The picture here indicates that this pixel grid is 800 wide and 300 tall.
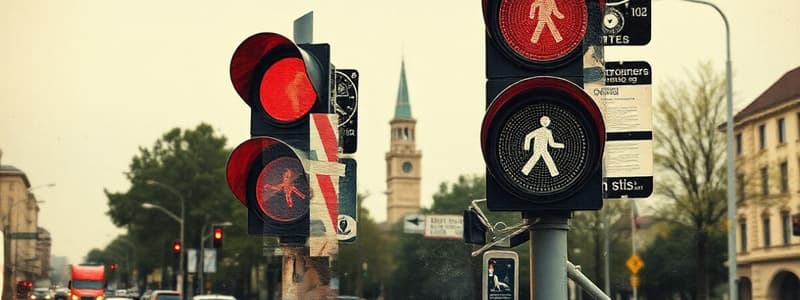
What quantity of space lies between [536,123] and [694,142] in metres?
43.4

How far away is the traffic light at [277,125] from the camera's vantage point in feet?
21.1

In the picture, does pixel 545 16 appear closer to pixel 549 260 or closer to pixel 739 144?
pixel 549 260

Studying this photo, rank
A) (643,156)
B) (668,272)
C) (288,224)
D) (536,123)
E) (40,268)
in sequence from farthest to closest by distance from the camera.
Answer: (40,268), (668,272), (288,224), (643,156), (536,123)

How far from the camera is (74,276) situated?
6544cm

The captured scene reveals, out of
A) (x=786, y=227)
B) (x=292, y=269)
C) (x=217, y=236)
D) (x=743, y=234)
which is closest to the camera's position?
(x=292, y=269)

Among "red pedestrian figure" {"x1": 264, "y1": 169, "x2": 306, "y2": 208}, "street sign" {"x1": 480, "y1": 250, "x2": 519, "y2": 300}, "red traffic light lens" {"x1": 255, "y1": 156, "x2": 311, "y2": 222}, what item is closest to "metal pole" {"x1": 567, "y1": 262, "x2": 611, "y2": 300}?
"street sign" {"x1": 480, "y1": 250, "x2": 519, "y2": 300}

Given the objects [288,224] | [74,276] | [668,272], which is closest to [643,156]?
[288,224]

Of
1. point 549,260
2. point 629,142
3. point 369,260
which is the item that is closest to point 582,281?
point 549,260

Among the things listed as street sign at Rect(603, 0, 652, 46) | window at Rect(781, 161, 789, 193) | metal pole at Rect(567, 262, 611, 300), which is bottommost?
metal pole at Rect(567, 262, 611, 300)

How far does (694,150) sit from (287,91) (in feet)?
137

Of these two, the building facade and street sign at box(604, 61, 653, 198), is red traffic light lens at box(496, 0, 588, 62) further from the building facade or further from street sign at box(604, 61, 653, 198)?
the building facade

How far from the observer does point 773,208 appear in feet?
210

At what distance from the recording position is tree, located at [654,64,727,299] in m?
46.8

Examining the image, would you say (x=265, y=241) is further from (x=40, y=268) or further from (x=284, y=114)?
(x=40, y=268)
